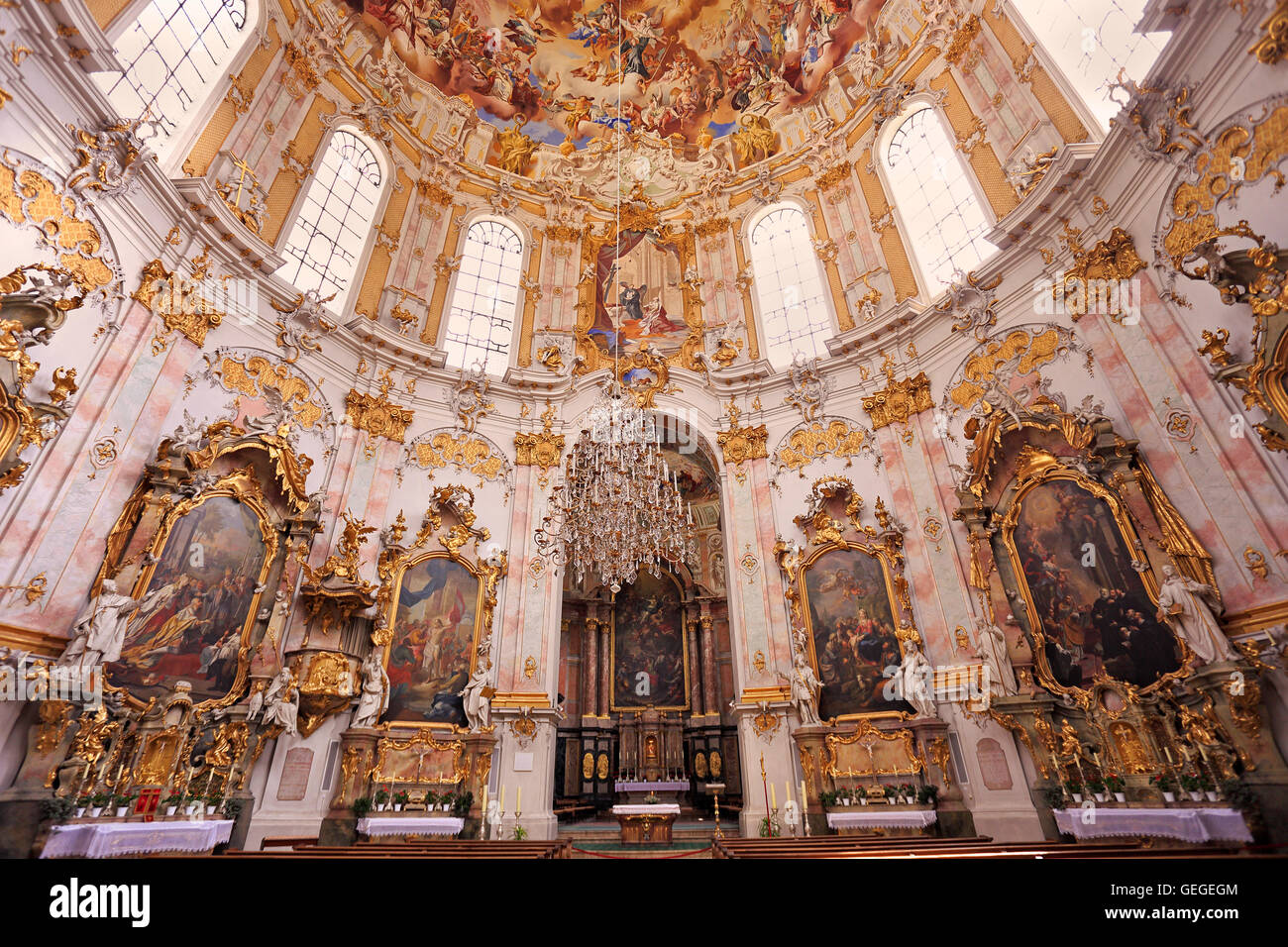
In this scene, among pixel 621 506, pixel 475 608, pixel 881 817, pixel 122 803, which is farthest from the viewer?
pixel 475 608

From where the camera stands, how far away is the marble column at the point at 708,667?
56.6 ft

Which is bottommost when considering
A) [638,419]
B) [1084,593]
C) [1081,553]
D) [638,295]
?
[1084,593]

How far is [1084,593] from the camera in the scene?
28.1ft

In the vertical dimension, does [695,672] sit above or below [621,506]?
below

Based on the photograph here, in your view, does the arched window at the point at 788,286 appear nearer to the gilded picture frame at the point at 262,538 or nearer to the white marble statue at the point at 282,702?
the gilded picture frame at the point at 262,538

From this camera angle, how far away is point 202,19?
35.2 ft

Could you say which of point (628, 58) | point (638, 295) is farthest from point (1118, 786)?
point (628, 58)

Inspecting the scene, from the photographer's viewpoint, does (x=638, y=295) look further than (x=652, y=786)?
Yes

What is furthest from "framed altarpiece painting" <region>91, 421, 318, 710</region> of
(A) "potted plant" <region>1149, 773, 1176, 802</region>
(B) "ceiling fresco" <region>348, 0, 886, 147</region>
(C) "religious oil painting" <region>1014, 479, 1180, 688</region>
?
(A) "potted plant" <region>1149, 773, 1176, 802</region>

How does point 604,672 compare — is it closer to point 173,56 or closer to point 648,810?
point 648,810

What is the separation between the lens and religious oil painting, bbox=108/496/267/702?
26.3ft

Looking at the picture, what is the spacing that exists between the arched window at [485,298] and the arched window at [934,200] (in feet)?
33.7

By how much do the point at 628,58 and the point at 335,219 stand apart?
1003 centimetres
